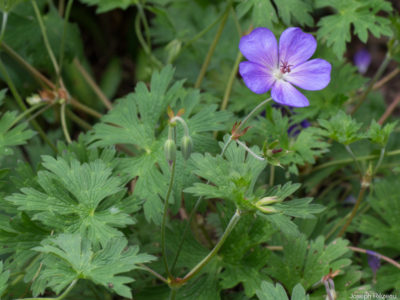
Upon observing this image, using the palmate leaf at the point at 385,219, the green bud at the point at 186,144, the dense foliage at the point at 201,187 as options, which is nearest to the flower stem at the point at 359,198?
the dense foliage at the point at 201,187

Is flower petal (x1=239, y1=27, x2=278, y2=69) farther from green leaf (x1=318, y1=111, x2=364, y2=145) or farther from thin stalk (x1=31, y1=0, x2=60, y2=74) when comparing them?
thin stalk (x1=31, y1=0, x2=60, y2=74)

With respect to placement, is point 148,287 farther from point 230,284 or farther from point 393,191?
point 393,191

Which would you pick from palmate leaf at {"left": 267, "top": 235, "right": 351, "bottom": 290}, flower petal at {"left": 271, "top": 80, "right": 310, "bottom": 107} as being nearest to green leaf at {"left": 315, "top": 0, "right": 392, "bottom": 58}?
flower petal at {"left": 271, "top": 80, "right": 310, "bottom": 107}

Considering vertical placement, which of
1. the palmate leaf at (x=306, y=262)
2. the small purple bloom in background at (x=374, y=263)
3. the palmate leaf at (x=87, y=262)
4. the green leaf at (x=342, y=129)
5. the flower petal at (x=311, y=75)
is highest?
the flower petal at (x=311, y=75)

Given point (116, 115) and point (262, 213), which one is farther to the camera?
point (116, 115)

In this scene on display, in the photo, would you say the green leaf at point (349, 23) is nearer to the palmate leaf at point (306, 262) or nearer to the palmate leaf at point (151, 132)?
the palmate leaf at point (151, 132)

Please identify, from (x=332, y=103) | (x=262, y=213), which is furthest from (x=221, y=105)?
(x=262, y=213)

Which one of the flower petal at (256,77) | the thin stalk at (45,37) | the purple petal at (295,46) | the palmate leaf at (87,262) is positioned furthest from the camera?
the thin stalk at (45,37)
